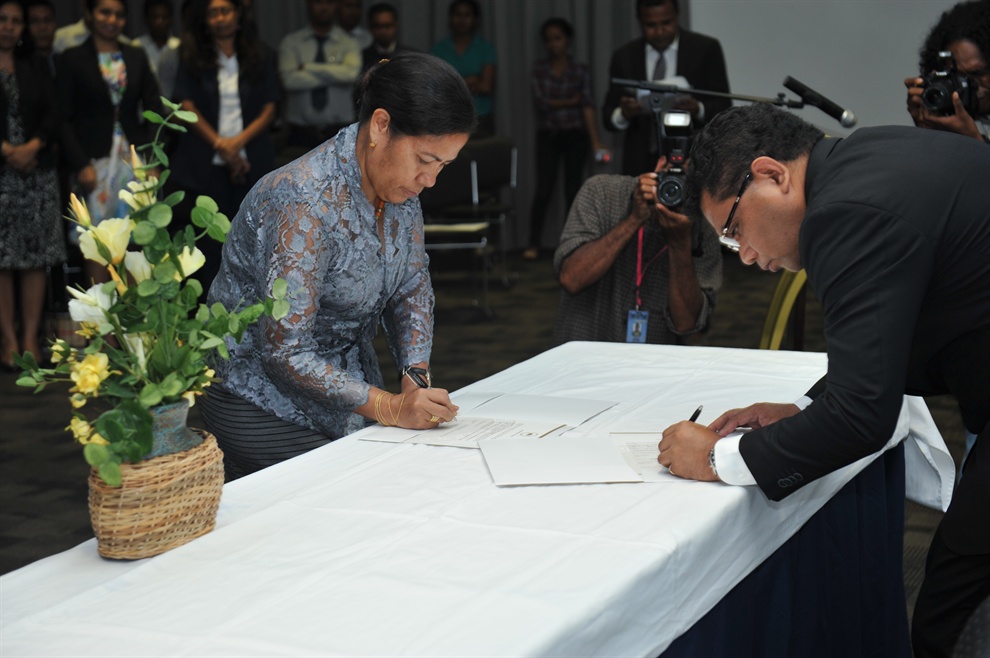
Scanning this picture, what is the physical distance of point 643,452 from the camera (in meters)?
1.81

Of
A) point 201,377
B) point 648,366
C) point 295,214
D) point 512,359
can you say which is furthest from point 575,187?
point 201,377

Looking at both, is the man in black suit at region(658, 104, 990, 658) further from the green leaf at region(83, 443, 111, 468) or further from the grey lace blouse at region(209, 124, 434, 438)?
the green leaf at region(83, 443, 111, 468)

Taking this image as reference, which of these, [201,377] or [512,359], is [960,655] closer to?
[201,377]

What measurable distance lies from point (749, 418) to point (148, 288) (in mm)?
997

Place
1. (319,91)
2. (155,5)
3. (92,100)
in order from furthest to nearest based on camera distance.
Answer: (155,5), (319,91), (92,100)

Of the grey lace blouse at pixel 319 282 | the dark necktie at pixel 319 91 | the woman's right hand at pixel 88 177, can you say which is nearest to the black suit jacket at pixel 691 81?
the dark necktie at pixel 319 91

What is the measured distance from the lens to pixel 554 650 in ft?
3.80

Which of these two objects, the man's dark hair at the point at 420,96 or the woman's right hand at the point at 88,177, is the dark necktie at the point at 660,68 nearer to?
the woman's right hand at the point at 88,177

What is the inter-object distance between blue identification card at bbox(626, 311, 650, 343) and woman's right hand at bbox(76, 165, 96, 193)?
324 cm

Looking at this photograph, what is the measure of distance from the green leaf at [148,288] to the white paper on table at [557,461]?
58 cm

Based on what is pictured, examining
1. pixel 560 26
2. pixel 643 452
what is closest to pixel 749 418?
pixel 643 452

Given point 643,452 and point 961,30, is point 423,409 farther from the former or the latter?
point 961,30

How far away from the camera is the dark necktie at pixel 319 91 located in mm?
7051

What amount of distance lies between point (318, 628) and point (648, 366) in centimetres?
142
